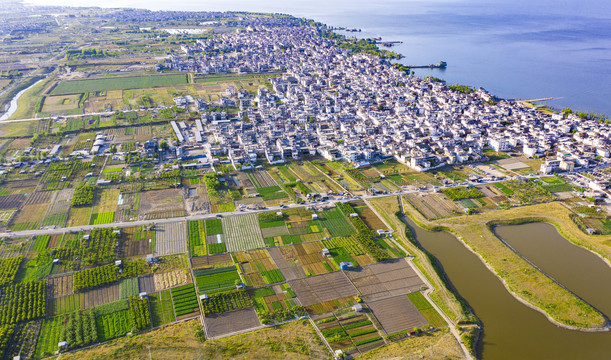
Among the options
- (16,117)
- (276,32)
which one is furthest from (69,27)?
(16,117)

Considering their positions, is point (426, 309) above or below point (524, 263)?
below

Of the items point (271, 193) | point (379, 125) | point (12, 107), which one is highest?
point (12, 107)

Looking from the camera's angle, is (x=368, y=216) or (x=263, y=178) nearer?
(x=368, y=216)

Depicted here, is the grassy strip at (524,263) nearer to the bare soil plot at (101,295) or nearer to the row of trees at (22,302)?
the bare soil plot at (101,295)

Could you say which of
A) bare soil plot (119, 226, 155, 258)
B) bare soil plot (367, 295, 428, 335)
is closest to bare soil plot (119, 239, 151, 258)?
bare soil plot (119, 226, 155, 258)

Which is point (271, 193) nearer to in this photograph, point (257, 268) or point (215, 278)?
point (257, 268)

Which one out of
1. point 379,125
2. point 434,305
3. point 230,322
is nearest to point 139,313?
point 230,322

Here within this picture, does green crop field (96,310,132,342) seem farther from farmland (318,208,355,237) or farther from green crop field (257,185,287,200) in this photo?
green crop field (257,185,287,200)
